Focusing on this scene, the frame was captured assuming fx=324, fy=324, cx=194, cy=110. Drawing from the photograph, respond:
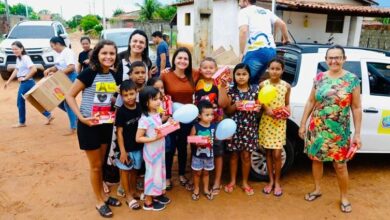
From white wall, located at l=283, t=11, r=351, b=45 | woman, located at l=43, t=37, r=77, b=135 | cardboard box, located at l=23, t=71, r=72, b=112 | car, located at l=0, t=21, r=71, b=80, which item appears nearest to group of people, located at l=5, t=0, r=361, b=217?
cardboard box, located at l=23, t=71, r=72, b=112

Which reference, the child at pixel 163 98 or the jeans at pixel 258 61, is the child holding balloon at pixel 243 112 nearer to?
the jeans at pixel 258 61

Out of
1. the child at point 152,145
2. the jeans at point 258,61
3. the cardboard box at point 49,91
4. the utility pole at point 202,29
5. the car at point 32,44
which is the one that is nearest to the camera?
the child at point 152,145

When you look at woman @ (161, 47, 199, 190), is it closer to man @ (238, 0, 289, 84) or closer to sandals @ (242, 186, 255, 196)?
man @ (238, 0, 289, 84)

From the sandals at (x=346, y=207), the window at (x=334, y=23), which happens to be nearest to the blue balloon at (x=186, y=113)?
the sandals at (x=346, y=207)

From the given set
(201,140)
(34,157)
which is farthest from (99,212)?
(34,157)

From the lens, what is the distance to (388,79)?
3.92m

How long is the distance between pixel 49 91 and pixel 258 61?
3.29 m

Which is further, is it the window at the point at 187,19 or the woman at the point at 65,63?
the window at the point at 187,19

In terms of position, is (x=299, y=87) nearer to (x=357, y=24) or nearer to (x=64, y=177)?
(x=64, y=177)

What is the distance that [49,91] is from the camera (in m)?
5.12

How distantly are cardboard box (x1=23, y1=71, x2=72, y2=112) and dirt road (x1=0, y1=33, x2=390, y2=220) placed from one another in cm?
75

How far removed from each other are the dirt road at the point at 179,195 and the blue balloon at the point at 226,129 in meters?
0.80

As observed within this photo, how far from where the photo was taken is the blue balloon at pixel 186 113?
10.5 feet

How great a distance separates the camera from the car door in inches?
151
